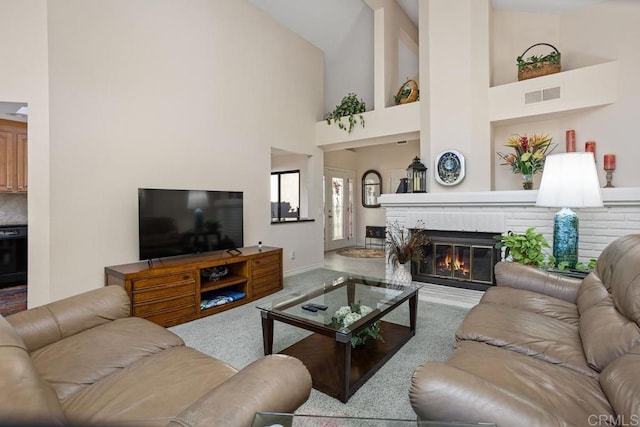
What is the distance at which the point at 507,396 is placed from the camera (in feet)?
3.09

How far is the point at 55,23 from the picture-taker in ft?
8.88

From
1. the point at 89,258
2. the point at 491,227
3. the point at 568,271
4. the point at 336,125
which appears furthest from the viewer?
the point at 336,125

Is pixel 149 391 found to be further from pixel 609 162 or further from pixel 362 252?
pixel 362 252

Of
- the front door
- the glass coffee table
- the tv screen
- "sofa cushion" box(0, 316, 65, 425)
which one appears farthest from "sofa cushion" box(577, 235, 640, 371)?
the front door

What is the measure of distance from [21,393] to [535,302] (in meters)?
2.38

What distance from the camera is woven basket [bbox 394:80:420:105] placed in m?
4.48

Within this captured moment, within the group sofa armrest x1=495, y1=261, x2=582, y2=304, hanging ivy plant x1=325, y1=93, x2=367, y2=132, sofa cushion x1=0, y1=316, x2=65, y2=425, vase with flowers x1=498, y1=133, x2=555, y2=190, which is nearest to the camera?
sofa cushion x1=0, y1=316, x2=65, y2=425

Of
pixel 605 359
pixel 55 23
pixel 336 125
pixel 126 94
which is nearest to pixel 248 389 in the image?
pixel 605 359

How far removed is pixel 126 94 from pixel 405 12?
4635 millimetres

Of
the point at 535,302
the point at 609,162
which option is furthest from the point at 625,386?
the point at 609,162

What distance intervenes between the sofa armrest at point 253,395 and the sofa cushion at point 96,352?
0.72 metres

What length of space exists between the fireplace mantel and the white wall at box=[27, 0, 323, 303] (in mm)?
1917

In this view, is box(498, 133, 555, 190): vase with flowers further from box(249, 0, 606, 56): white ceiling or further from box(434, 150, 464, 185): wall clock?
box(249, 0, 606, 56): white ceiling

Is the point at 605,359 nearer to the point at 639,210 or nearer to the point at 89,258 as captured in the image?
the point at 639,210
